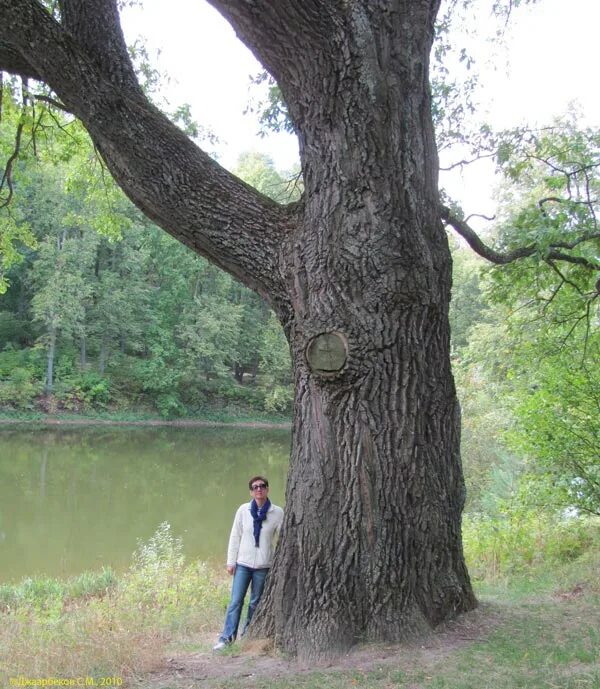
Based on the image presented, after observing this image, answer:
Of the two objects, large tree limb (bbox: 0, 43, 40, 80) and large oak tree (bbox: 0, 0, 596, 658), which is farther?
large tree limb (bbox: 0, 43, 40, 80)

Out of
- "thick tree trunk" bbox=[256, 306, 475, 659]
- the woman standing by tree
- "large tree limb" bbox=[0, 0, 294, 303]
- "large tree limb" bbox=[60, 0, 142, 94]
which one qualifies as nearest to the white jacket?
the woman standing by tree

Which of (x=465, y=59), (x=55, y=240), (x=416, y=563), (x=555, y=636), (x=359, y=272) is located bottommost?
(x=555, y=636)

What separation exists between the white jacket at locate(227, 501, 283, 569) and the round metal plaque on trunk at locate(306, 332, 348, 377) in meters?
1.90

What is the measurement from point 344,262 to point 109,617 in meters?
4.58

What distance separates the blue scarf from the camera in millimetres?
5293

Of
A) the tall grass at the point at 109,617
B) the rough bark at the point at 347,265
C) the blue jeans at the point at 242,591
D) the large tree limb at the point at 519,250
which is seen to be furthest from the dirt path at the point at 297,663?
the large tree limb at the point at 519,250

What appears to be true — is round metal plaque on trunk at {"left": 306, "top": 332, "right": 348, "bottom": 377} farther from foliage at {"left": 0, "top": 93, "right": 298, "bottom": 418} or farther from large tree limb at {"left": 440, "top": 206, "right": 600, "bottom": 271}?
foliage at {"left": 0, "top": 93, "right": 298, "bottom": 418}

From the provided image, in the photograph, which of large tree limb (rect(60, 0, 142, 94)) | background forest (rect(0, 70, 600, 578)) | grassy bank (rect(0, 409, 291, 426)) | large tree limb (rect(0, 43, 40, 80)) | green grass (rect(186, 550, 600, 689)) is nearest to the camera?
green grass (rect(186, 550, 600, 689))

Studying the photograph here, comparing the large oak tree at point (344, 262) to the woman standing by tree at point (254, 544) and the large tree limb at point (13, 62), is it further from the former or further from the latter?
the woman standing by tree at point (254, 544)

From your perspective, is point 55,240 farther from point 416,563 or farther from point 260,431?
point 416,563

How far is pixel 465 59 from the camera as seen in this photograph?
290 inches

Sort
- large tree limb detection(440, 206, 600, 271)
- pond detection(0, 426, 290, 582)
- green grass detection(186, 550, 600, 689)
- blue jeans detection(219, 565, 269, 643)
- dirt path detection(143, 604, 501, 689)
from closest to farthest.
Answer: green grass detection(186, 550, 600, 689) < dirt path detection(143, 604, 501, 689) < blue jeans detection(219, 565, 269, 643) < large tree limb detection(440, 206, 600, 271) < pond detection(0, 426, 290, 582)

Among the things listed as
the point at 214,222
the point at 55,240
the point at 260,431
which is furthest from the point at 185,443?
the point at 214,222

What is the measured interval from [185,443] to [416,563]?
27779 millimetres
